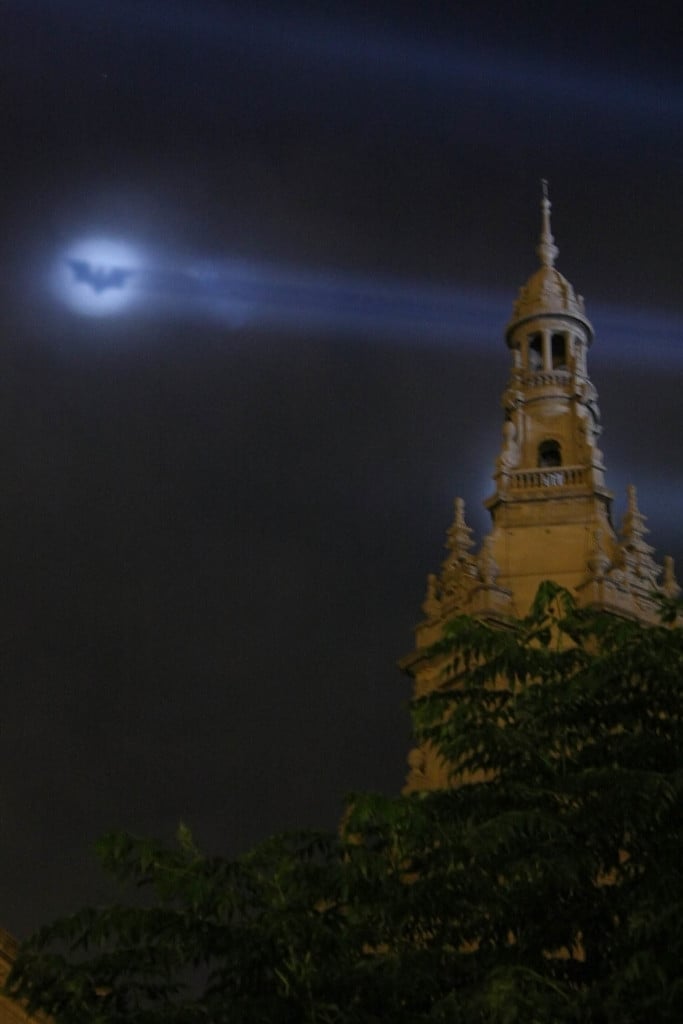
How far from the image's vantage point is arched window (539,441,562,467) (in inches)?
2446

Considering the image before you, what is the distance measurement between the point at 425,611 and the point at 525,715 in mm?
36480

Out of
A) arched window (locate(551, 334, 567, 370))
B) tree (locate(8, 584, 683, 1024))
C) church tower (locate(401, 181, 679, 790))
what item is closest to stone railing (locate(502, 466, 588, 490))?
church tower (locate(401, 181, 679, 790))

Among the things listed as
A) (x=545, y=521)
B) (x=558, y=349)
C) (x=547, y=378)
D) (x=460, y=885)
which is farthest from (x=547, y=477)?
Result: (x=460, y=885)

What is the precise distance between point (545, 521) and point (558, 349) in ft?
35.0

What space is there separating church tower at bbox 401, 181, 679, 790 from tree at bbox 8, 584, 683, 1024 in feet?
95.7

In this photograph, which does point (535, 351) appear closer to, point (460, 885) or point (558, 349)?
point (558, 349)

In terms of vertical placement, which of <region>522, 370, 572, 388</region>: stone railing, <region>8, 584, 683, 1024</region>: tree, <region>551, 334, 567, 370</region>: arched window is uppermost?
<region>551, 334, 567, 370</region>: arched window

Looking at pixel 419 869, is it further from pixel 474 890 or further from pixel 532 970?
pixel 532 970

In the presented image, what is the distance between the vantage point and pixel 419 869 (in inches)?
883

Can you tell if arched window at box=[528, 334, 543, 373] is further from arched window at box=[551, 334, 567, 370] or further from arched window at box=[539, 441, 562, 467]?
arched window at box=[539, 441, 562, 467]

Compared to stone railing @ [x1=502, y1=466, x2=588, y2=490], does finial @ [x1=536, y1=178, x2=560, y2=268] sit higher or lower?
higher

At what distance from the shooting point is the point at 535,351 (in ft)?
219

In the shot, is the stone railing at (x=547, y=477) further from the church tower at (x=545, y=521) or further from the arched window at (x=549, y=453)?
the arched window at (x=549, y=453)

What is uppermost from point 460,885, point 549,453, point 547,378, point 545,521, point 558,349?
point 558,349
